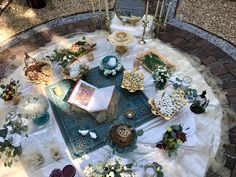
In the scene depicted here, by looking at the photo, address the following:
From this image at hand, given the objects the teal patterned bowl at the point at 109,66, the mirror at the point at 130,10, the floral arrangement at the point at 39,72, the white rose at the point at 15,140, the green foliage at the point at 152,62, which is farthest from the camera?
the mirror at the point at 130,10

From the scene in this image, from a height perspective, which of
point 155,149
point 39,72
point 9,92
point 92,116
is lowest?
point 155,149

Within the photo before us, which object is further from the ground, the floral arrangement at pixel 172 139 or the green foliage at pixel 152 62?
the green foliage at pixel 152 62

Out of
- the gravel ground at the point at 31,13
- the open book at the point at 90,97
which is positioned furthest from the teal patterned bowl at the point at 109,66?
the gravel ground at the point at 31,13

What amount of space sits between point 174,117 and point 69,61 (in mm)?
1979

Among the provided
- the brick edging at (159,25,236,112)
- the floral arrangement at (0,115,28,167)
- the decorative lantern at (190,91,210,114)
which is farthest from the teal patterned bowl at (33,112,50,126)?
the brick edging at (159,25,236,112)

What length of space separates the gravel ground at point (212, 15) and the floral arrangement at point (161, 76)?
1.76 metres

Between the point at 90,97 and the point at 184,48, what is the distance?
2.14 meters

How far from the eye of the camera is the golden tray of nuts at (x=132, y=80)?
4.61 metres

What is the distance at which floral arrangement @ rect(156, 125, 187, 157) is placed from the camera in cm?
392

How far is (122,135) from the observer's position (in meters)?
3.92

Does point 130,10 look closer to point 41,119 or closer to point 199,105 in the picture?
point 199,105

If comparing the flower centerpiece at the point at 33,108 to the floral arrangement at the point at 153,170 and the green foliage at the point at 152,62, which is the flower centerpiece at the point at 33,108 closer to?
the floral arrangement at the point at 153,170

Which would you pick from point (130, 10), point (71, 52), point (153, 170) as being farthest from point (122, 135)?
point (130, 10)

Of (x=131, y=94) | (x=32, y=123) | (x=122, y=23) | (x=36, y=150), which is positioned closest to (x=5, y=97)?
(x=32, y=123)
